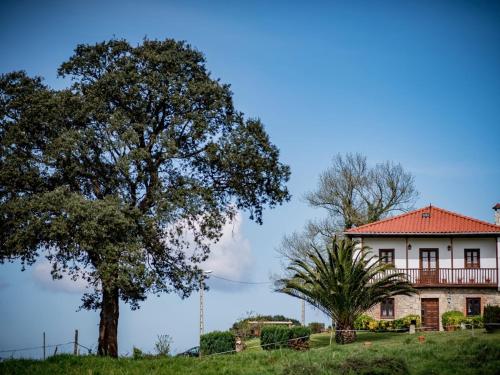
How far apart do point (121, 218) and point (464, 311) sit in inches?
917

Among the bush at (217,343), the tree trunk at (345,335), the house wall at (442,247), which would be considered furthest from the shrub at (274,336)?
the house wall at (442,247)

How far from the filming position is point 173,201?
29438 mm

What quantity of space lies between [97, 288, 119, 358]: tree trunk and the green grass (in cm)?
593

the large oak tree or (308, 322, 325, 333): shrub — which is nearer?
the large oak tree

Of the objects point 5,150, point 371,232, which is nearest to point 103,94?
point 5,150

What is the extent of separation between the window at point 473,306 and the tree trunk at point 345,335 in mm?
11697

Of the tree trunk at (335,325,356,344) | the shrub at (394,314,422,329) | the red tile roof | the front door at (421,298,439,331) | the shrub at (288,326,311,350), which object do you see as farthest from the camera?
the red tile roof

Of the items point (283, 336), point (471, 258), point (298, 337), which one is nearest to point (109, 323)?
point (283, 336)

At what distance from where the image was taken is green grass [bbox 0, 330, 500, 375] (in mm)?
20344

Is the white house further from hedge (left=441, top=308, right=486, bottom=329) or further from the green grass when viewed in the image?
the green grass

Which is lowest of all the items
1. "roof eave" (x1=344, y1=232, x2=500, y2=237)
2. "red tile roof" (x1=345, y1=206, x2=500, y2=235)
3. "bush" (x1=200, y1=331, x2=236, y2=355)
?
"bush" (x1=200, y1=331, x2=236, y2=355)

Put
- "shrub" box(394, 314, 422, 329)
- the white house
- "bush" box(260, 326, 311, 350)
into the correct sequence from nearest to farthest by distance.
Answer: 1. "bush" box(260, 326, 311, 350)
2. "shrub" box(394, 314, 422, 329)
3. the white house

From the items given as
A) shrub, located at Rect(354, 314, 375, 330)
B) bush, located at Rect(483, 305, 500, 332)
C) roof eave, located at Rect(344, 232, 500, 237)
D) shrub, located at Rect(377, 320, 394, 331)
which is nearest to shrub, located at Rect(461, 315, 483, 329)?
bush, located at Rect(483, 305, 500, 332)

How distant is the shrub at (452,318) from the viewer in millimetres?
39822
